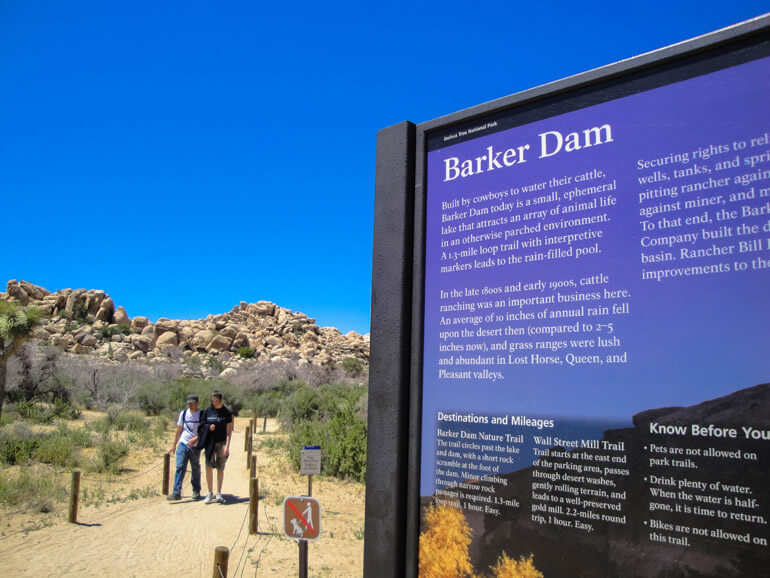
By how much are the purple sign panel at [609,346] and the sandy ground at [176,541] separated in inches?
182

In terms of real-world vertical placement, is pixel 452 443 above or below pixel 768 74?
below

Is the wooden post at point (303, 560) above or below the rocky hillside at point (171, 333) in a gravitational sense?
below

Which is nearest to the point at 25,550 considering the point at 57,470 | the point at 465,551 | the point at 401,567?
A: the point at 57,470

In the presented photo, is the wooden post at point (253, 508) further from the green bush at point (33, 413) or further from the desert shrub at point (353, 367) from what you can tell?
the desert shrub at point (353, 367)

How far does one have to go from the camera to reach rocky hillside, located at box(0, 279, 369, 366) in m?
44.6

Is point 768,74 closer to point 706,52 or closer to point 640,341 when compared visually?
point 706,52

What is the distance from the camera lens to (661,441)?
1.77 metres

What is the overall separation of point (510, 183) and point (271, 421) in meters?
21.2

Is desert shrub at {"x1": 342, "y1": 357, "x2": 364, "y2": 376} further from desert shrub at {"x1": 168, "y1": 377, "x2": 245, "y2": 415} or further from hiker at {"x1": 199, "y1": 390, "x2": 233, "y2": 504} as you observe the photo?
hiker at {"x1": 199, "y1": 390, "x2": 233, "y2": 504}

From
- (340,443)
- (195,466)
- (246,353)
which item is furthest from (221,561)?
(246,353)

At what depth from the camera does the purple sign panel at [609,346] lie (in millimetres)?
1683

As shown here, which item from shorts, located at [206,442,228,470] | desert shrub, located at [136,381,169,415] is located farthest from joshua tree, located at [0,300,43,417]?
shorts, located at [206,442,228,470]

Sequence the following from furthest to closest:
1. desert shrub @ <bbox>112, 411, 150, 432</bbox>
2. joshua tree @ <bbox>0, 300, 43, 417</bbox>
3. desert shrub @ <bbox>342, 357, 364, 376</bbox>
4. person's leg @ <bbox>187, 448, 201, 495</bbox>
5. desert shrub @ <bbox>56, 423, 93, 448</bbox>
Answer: desert shrub @ <bbox>342, 357, 364, 376</bbox>, desert shrub @ <bbox>112, 411, 150, 432</bbox>, joshua tree @ <bbox>0, 300, 43, 417</bbox>, desert shrub @ <bbox>56, 423, 93, 448</bbox>, person's leg @ <bbox>187, 448, 201, 495</bbox>

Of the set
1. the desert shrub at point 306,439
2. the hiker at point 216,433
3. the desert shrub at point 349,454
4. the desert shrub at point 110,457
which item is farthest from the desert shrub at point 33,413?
the hiker at point 216,433
